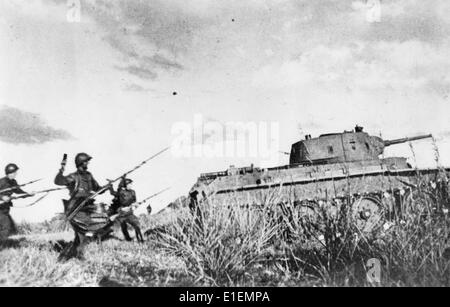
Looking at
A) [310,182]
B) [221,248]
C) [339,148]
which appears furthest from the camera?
[339,148]

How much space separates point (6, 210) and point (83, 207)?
4.93ft

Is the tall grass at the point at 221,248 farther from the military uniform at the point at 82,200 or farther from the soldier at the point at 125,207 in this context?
the soldier at the point at 125,207

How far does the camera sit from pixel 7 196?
6309 mm

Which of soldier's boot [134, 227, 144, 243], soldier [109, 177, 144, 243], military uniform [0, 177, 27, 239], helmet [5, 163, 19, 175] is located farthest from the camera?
soldier [109, 177, 144, 243]

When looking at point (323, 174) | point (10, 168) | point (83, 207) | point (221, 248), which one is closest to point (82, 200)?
point (83, 207)

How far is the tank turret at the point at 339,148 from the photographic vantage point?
13344mm

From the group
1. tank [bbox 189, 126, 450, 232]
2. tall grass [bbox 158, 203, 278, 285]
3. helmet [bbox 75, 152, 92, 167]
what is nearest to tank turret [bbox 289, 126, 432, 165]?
tank [bbox 189, 126, 450, 232]

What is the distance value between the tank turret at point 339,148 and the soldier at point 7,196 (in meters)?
9.63

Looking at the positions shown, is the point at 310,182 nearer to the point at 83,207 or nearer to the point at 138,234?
the point at 138,234

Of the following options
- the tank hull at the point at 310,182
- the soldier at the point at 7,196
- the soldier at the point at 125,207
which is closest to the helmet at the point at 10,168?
the soldier at the point at 7,196

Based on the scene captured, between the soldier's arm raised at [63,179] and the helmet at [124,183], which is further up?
the helmet at [124,183]

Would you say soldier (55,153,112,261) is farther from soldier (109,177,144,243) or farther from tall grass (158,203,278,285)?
soldier (109,177,144,243)

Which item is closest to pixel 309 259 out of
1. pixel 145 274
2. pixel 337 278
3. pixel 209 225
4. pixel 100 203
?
pixel 337 278

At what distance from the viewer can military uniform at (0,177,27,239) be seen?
20.4 feet
